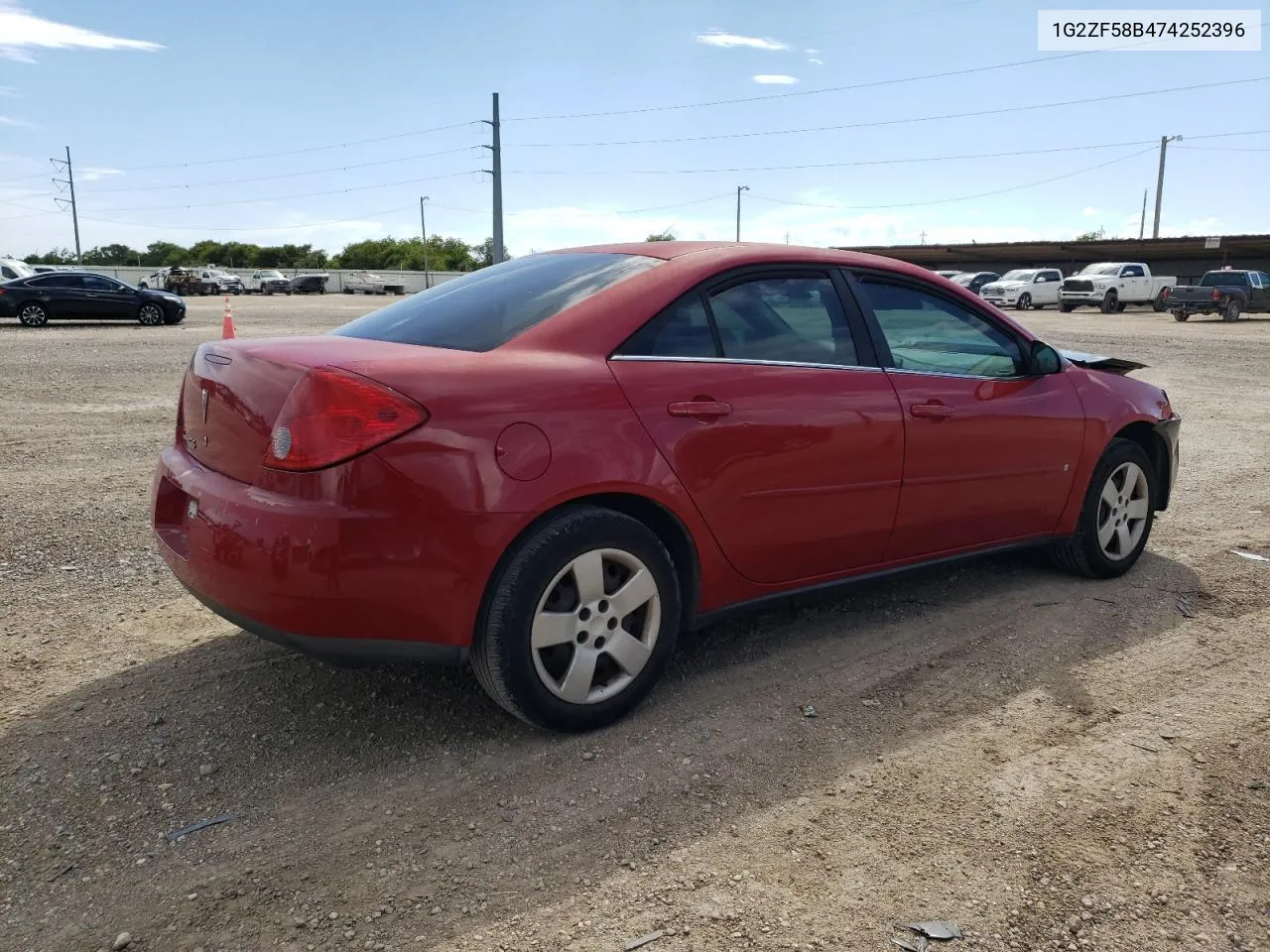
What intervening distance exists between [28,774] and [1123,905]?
9.69 feet

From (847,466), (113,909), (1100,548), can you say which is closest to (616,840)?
(113,909)

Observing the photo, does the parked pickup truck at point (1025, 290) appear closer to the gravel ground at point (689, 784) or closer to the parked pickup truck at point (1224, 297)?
the parked pickup truck at point (1224, 297)

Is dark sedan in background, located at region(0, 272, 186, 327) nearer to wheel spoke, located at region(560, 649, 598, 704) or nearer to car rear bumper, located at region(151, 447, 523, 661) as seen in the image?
car rear bumper, located at region(151, 447, 523, 661)

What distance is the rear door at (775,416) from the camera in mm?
3213

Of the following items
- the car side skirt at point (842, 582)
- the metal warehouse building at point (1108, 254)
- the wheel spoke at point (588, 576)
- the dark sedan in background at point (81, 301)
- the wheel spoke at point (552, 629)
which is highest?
the metal warehouse building at point (1108, 254)

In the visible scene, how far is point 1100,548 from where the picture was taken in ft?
15.4

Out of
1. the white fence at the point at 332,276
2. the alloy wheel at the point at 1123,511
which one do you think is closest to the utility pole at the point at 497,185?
the white fence at the point at 332,276

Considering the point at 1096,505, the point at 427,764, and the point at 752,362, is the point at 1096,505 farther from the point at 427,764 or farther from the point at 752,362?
the point at 427,764

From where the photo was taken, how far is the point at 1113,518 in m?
4.75

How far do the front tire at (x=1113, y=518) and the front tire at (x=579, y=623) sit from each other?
242cm

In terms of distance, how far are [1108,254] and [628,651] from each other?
5432 centimetres

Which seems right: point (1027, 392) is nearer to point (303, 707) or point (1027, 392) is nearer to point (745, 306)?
point (745, 306)

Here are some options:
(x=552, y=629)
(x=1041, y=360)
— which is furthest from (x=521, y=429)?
(x=1041, y=360)

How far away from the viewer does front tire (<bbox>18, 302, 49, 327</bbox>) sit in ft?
74.4
